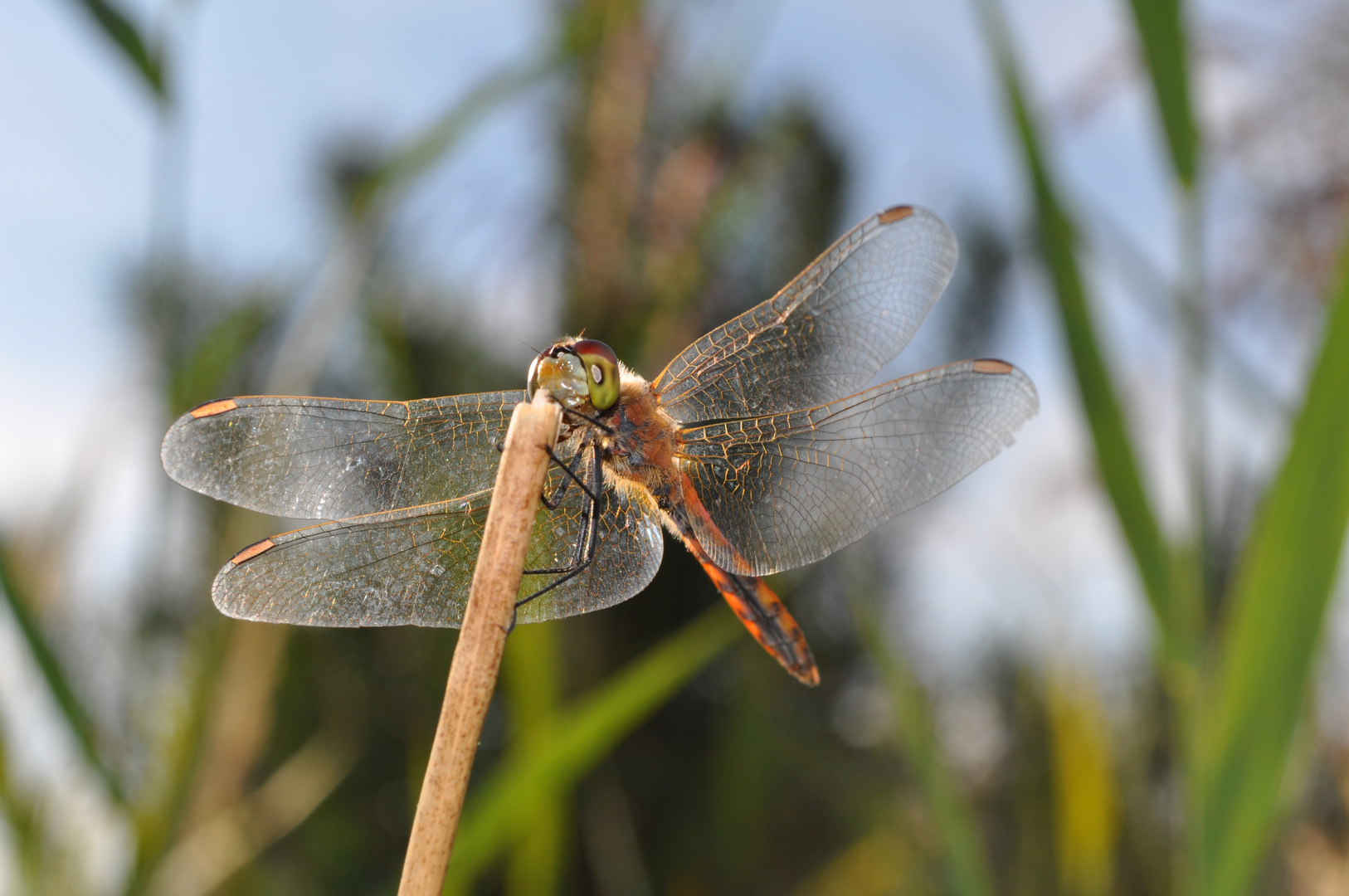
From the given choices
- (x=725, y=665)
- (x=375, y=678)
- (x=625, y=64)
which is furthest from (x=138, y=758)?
(x=625, y=64)

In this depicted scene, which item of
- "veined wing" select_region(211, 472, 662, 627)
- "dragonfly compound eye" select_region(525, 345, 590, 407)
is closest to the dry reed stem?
"dragonfly compound eye" select_region(525, 345, 590, 407)

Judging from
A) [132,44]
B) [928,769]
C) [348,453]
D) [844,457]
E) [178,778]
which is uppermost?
[132,44]

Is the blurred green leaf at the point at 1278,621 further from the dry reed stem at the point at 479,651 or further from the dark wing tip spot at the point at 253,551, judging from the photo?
the dark wing tip spot at the point at 253,551

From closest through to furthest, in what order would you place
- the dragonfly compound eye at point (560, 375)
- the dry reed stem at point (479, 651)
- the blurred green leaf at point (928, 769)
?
1. the dry reed stem at point (479, 651)
2. the dragonfly compound eye at point (560, 375)
3. the blurred green leaf at point (928, 769)

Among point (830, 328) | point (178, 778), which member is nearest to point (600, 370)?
point (830, 328)

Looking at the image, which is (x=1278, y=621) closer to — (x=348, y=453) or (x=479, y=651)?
(x=479, y=651)

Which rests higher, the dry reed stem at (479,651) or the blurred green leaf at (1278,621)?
the dry reed stem at (479,651)

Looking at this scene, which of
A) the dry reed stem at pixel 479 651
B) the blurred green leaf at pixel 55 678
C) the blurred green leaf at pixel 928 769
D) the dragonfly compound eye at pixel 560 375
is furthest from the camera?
the blurred green leaf at pixel 928 769

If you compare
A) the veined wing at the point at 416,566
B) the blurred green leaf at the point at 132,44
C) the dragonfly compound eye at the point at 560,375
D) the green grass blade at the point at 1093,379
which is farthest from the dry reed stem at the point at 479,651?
the blurred green leaf at the point at 132,44

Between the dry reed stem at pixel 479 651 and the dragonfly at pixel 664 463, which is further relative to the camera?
the dragonfly at pixel 664 463
